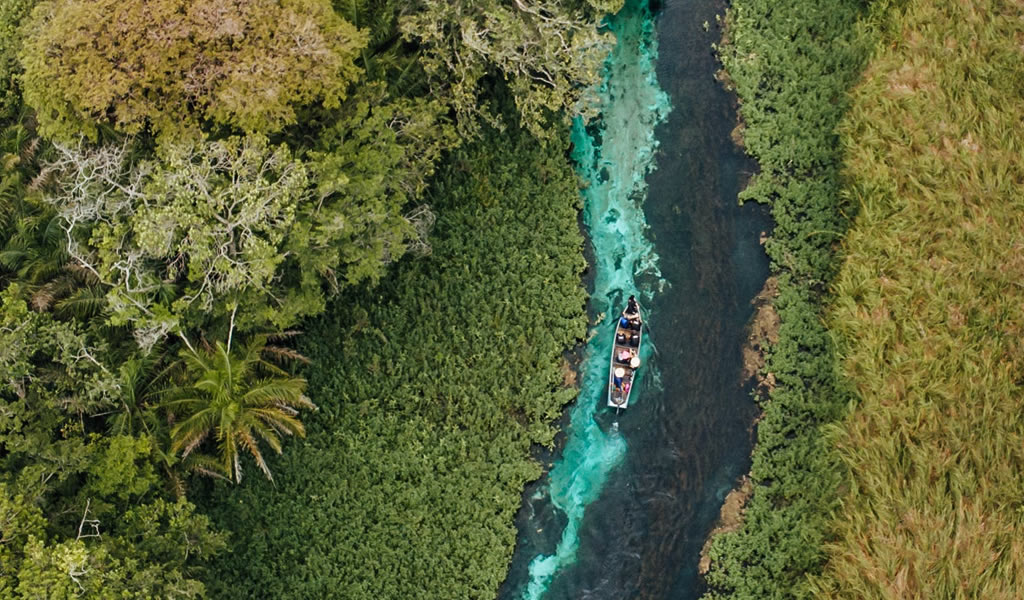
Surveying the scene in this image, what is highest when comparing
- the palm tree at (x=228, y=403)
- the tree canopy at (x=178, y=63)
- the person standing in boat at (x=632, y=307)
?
the tree canopy at (x=178, y=63)

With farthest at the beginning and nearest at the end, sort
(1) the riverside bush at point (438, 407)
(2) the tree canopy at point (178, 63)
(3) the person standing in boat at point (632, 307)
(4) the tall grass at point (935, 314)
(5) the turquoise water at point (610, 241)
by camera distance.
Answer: (3) the person standing in boat at point (632, 307), (5) the turquoise water at point (610, 241), (1) the riverside bush at point (438, 407), (4) the tall grass at point (935, 314), (2) the tree canopy at point (178, 63)

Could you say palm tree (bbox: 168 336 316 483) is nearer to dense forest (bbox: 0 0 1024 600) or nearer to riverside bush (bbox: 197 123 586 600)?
dense forest (bbox: 0 0 1024 600)

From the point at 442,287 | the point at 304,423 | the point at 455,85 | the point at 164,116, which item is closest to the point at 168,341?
the point at 304,423

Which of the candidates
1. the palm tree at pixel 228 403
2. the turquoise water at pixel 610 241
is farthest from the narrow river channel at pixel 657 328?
the palm tree at pixel 228 403

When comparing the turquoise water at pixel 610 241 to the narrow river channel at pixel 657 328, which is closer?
the narrow river channel at pixel 657 328

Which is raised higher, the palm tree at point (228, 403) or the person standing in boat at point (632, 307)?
the person standing in boat at point (632, 307)

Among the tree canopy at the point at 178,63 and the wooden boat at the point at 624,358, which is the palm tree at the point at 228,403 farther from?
the wooden boat at the point at 624,358

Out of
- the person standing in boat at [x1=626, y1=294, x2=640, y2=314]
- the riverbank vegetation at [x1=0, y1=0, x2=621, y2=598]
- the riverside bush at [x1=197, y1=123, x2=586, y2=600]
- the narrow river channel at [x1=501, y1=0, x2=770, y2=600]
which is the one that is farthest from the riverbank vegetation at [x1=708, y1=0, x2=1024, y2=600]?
the riverbank vegetation at [x1=0, y1=0, x2=621, y2=598]

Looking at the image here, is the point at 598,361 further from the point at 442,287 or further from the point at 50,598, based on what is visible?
the point at 50,598
